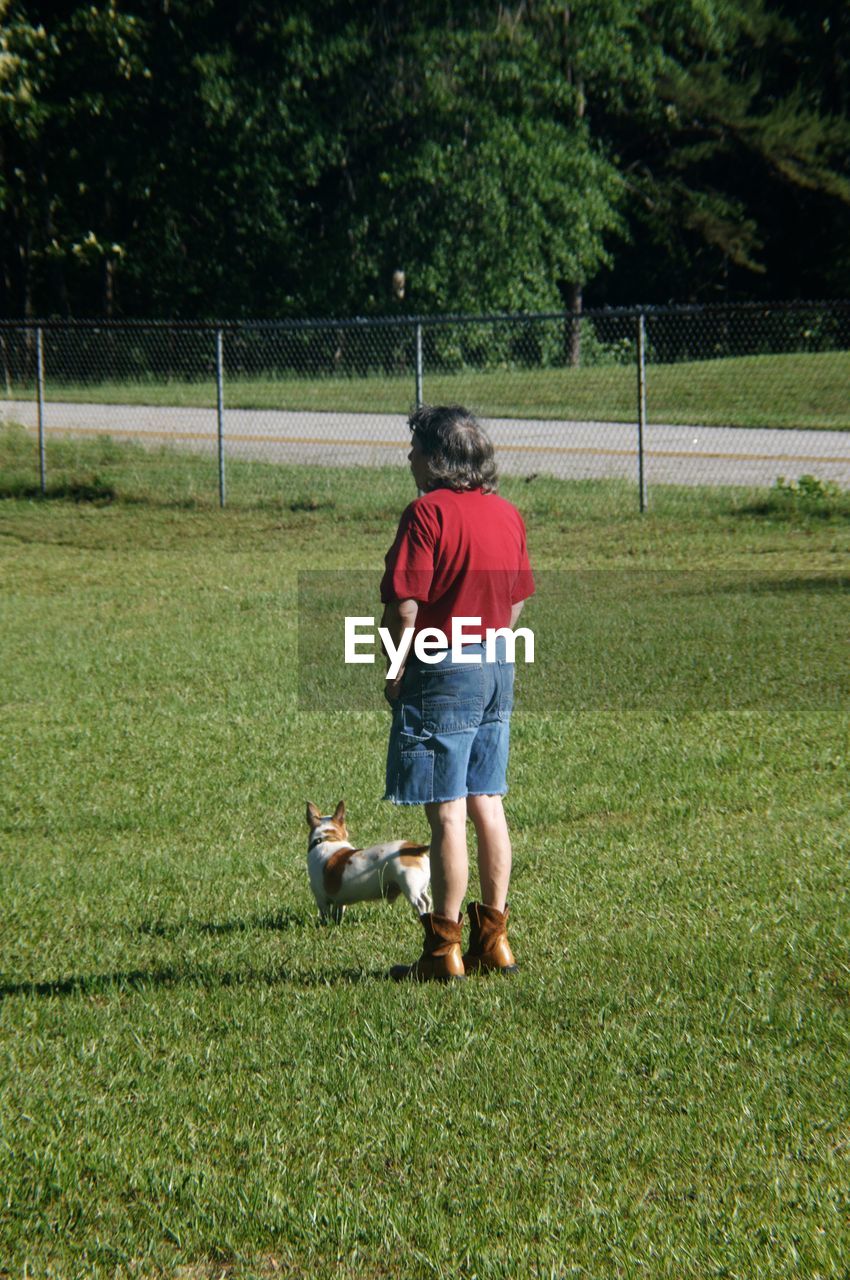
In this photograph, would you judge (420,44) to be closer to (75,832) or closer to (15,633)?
(15,633)

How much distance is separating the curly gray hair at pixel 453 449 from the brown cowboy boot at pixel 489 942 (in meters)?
1.29

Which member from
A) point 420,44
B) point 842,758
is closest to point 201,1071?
point 842,758

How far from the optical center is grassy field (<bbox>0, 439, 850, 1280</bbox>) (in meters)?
3.03

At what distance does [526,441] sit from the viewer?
21.4 meters

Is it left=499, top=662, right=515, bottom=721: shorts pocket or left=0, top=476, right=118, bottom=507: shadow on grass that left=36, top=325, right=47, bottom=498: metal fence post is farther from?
left=499, top=662, right=515, bottom=721: shorts pocket

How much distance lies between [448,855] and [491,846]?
19 centimetres

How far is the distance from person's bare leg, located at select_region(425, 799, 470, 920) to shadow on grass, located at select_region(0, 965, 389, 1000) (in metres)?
0.37

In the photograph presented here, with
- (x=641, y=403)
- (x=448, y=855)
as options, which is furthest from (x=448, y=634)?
(x=641, y=403)

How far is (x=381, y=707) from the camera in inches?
328

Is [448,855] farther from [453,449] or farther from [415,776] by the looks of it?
[453,449]

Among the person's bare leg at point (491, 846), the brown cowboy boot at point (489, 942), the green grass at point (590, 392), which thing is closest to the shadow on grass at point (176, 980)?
the brown cowboy boot at point (489, 942)

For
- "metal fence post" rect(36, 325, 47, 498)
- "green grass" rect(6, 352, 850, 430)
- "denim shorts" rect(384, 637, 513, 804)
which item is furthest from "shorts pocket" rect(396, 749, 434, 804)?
"green grass" rect(6, 352, 850, 430)

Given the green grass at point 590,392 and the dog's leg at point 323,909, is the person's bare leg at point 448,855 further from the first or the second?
the green grass at point 590,392

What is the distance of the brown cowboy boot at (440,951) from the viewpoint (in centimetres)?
431
